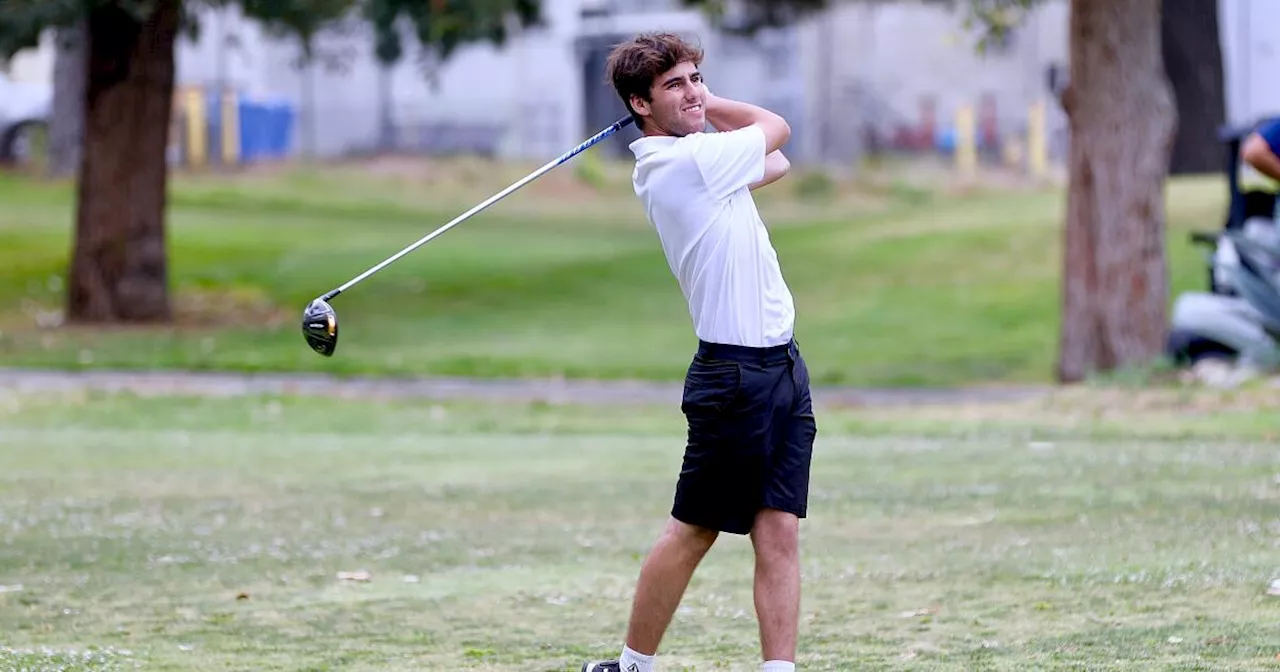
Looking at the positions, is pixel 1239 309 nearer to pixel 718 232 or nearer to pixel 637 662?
pixel 637 662

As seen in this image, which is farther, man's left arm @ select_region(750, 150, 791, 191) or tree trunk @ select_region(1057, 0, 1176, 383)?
tree trunk @ select_region(1057, 0, 1176, 383)

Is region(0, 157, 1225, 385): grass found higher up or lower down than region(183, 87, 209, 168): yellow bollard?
lower down

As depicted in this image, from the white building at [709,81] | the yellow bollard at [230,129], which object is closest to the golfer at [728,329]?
the white building at [709,81]

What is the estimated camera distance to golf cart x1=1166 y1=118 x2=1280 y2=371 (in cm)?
1533

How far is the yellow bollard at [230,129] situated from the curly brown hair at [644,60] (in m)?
42.8

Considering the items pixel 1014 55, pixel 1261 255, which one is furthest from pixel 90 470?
pixel 1014 55

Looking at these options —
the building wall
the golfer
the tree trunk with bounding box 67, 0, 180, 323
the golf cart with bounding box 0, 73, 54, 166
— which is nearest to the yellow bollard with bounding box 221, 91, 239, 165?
the golf cart with bounding box 0, 73, 54, 166

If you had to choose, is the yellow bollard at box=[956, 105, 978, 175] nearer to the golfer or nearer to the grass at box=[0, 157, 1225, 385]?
the grass at box=[0, 157, 1225, 385]

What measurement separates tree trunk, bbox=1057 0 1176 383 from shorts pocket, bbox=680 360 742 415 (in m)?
12.2

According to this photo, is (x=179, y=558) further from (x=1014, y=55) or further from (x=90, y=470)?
(x=1014, y=55)

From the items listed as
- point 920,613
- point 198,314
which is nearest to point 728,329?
point 920,613

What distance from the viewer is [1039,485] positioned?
10.4m

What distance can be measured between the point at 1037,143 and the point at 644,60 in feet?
130

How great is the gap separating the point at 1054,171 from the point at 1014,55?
7785 millimetres
